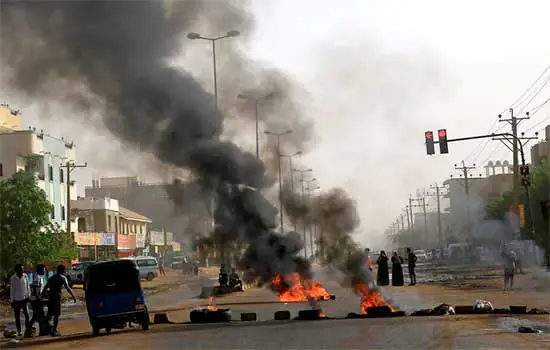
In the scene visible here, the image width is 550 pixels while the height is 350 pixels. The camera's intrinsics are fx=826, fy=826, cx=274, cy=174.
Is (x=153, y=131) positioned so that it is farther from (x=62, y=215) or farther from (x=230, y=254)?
(x=62, y=215)

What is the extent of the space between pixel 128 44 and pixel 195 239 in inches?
311

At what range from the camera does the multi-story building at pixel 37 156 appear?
6016 centimetres

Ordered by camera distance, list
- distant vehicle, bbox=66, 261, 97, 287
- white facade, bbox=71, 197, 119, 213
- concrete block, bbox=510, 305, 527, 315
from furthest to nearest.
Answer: white facade, bbox=71, 197, 119, 213 < distant vehicle, bbox=66, 261, 97, 287 < concrete block, bbox=510, 305, 527, 315

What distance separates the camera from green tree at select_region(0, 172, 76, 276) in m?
42.1

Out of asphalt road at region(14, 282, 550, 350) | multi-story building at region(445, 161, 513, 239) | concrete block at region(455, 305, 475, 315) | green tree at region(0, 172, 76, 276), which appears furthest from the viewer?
multi-story building at region(445, 161, 513, 239)

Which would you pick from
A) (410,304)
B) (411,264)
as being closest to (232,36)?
(410,304)

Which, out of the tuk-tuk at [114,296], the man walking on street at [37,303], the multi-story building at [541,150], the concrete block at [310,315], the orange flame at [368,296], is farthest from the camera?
the multi-story building at [541,150]

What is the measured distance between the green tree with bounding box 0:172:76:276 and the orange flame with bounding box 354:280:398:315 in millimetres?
22184

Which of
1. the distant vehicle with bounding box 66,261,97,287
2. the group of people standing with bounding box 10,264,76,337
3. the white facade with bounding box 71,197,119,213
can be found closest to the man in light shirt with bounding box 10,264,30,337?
the group of people standing with bounding box 10,264,76,337

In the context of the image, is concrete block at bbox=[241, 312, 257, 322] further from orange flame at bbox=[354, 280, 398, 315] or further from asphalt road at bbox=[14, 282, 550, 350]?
orange flame at bbox=[354, 280, 398, 315]

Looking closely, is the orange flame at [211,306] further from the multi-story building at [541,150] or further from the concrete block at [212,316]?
the multi-story building at [541,150]

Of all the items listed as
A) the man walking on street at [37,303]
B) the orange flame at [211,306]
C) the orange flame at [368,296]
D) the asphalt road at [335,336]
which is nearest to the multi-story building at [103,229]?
the orange flame at [211,306]

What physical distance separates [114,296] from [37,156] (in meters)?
45.6

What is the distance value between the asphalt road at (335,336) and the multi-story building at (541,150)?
218 feet
